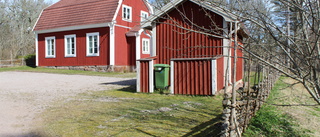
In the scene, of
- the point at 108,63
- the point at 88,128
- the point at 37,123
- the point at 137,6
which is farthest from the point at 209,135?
the point at 137,6

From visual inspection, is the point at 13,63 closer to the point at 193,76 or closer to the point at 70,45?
the point at 70,45

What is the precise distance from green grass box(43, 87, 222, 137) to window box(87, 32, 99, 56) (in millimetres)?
13434

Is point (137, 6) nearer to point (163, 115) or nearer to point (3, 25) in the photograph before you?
point (163, 115)

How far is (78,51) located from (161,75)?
46.8 feet

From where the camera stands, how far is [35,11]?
44875 millimetres

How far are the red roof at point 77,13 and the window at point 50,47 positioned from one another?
104 centimetres

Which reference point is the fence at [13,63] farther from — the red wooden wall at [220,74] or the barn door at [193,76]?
the red wooden wall at [220,74]

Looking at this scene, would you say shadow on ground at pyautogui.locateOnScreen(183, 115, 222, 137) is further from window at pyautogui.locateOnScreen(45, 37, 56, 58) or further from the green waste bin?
window at pyautogui.locateOnScreen(45, 37, 56, 58)

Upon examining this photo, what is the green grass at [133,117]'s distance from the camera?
17.7 feet

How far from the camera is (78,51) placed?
23141 mm

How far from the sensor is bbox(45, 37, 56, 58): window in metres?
24.5

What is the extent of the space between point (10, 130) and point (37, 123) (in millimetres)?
598

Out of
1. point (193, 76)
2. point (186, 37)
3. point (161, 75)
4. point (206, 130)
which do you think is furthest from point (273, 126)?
point (186, 37)

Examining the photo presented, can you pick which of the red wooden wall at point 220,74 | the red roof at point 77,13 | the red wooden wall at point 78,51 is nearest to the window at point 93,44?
the red wooden wall at point 78,51
